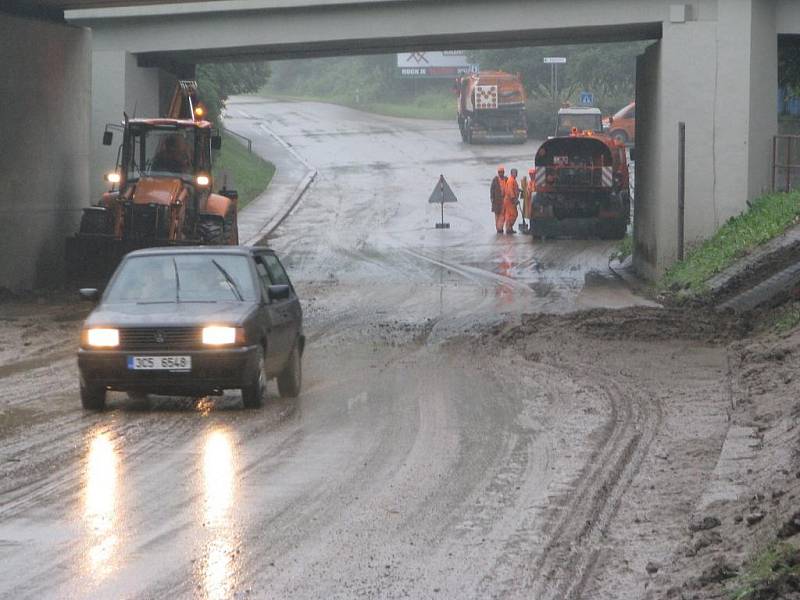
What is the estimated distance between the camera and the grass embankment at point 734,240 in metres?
24.2

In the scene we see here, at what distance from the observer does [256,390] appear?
13.3 m

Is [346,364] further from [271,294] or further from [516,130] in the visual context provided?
[516,130]

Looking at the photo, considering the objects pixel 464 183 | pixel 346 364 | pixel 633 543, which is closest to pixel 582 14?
pixel 346 364

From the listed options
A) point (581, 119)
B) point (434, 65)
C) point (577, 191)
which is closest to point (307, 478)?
point (577, 191)

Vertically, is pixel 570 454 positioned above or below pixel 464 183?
below

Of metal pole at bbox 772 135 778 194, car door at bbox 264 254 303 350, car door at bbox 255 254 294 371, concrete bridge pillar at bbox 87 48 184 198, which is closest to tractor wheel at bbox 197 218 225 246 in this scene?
concrete bridge pillar at bbox 87 48 184 198

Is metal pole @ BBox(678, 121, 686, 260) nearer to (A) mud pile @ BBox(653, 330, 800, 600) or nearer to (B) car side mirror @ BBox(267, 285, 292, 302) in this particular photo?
(B) car side mirror @ BBox(267, 285, 292, 302)

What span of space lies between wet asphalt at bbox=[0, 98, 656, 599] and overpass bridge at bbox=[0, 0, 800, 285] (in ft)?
22.3

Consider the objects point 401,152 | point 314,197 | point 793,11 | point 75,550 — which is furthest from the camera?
point 401,152

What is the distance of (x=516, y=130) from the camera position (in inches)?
2776

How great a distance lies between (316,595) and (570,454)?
4.25 m

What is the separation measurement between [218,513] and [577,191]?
3218 centimetres

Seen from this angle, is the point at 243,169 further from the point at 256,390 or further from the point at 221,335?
the point at 221,335

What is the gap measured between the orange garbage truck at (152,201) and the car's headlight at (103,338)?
1309 centimetres
